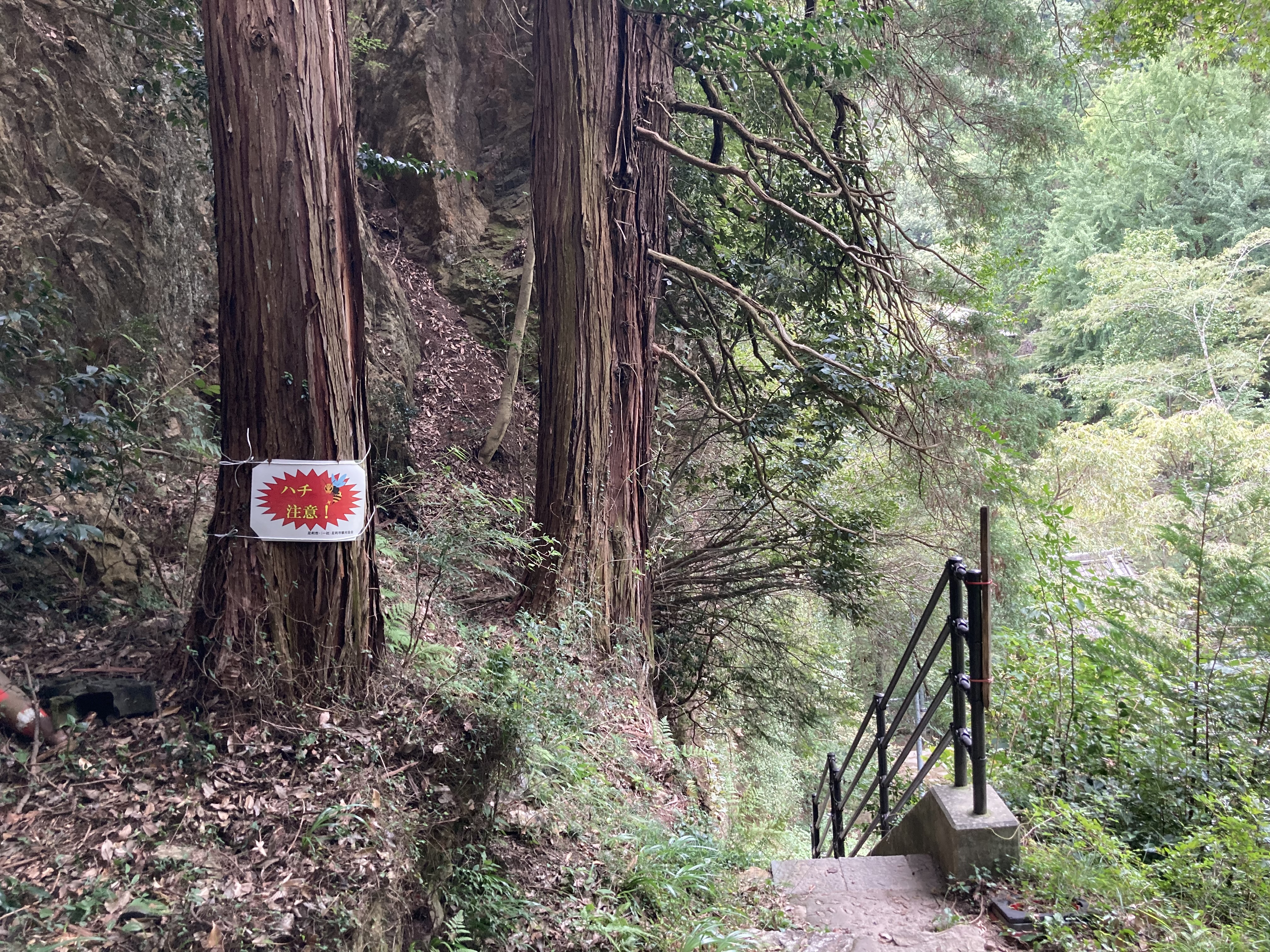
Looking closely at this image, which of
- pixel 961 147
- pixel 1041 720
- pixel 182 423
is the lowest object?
pixel 1041 720

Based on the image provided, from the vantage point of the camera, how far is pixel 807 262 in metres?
6.88

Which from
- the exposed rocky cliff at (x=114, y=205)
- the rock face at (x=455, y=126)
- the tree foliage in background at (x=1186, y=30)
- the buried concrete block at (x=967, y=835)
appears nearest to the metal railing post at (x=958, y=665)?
the buried concrete block at (x=967, y=835)

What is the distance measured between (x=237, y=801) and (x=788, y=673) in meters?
6.33

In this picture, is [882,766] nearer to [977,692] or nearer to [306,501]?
[977,692]

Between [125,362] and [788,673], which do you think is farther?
[788,673]

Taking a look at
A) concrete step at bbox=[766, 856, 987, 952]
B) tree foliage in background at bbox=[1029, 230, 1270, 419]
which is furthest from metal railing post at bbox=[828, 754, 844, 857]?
tree foliage in background at bbox=[1029, 230, 1270, 419]

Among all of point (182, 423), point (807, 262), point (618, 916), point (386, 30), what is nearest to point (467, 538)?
point (618, 916)

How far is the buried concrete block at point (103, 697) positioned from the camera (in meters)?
2.68

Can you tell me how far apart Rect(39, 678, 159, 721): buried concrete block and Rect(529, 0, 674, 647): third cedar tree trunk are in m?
2.29

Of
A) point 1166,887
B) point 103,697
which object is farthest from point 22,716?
point 1166,887

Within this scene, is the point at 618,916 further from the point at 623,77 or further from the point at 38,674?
the point at 623,77

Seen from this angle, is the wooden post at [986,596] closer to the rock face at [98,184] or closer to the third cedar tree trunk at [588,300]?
the third cedar tree trunk at [588,300]

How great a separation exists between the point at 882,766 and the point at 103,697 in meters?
4.48

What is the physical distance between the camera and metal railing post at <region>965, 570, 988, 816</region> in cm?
316
